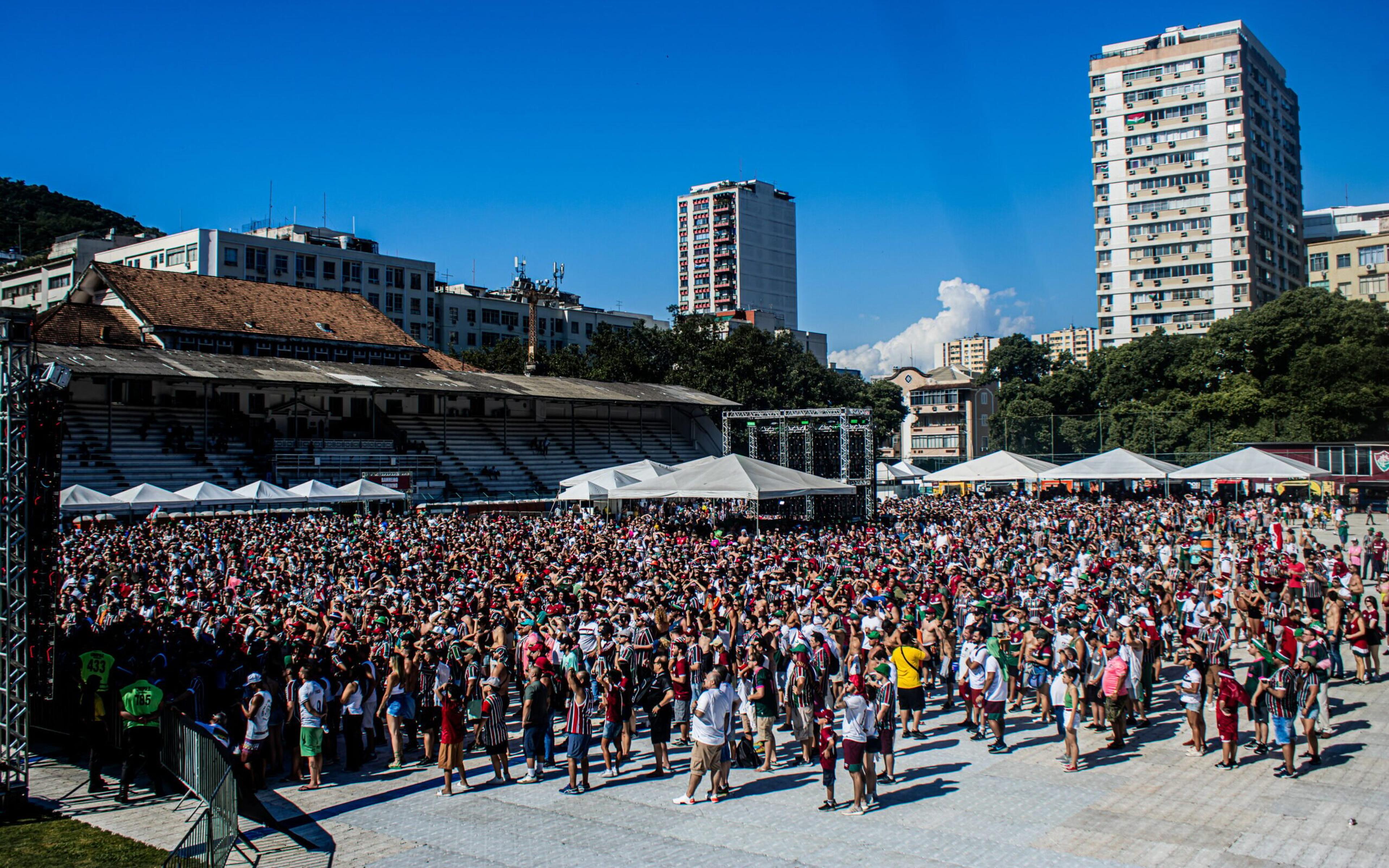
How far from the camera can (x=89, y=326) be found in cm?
4350

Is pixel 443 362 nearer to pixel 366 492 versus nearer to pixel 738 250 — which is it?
pixel 366 492

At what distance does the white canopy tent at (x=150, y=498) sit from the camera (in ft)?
89.6

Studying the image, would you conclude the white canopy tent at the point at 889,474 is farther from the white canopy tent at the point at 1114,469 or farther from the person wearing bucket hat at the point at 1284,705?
the person wearing bucket hat at the point at 1284,705

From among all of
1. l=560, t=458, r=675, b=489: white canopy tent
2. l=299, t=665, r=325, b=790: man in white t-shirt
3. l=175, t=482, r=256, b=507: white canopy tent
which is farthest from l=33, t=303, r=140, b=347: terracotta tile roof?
l=299, t=665, r=325, b=790: man in white t-shirt

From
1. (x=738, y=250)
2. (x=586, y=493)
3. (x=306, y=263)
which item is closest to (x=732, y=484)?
(x=586, y=493)

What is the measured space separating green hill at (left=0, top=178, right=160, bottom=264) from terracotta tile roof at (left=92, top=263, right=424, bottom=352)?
4329 cm

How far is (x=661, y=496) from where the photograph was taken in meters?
30.6

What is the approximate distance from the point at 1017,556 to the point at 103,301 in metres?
45.3

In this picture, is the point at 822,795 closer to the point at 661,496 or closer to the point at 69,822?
the point at 69,822

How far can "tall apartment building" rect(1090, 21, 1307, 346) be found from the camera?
77500mm

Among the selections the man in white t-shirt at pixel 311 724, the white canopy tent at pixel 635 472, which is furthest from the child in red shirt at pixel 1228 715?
the white canopy tent at pixel 635 472

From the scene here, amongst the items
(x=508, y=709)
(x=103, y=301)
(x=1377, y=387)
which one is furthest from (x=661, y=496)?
(x=1377, y=387)

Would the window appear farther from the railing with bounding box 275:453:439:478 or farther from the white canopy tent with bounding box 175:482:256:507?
the white canopy tent with bounding box 175:482:256:507

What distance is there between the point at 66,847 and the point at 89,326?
41348 millimetres
